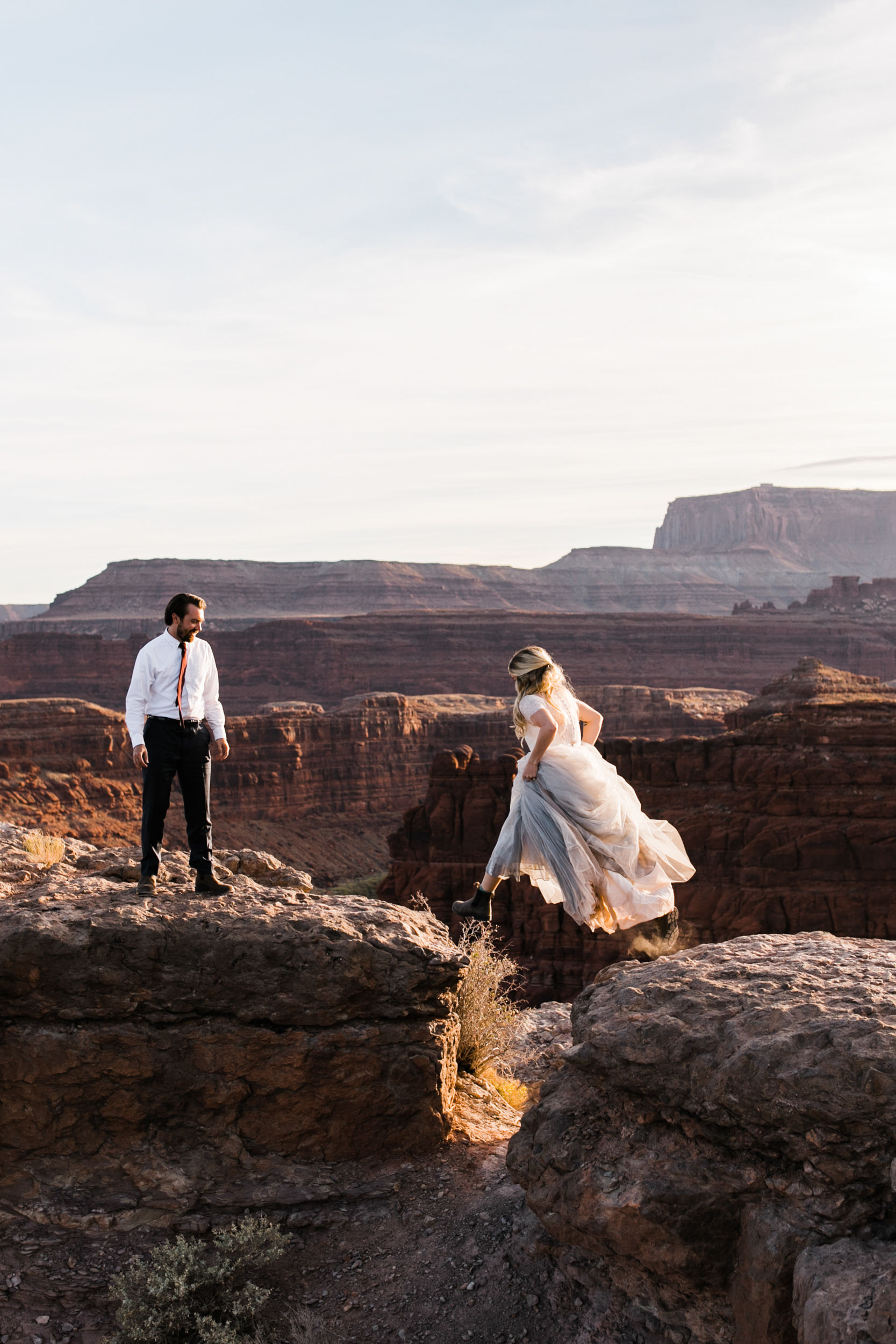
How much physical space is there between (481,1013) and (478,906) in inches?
40.4

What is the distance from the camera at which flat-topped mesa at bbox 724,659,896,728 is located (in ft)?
120

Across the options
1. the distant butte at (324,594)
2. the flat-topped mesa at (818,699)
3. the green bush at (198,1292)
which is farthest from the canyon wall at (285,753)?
the distant butte at (324,594)

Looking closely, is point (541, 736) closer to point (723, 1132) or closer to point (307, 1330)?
point (723, 1132)

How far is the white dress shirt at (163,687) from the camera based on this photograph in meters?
6.30

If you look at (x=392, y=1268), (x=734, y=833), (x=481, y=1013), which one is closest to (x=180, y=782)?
(x=481, y=1013)

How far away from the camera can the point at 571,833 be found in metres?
6.22

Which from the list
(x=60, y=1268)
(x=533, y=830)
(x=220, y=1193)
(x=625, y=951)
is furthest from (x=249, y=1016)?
(x=625, y=951)

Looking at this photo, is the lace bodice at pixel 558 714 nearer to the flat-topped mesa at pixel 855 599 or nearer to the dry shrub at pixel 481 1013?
the dry shrub at pixel 481 1013

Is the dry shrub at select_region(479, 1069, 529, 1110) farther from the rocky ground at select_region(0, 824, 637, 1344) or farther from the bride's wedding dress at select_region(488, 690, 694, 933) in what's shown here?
the bride's wedding dress at select_region(488, 690, 694, 933)

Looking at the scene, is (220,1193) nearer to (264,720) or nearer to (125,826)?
(125,826)

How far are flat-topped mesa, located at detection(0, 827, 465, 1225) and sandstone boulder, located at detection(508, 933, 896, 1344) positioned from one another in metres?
1.08

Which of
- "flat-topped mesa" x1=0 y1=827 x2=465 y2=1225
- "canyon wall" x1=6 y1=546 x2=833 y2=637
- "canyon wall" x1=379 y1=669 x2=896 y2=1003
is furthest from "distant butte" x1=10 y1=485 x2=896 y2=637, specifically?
"flat-topped mesa" x1=0 y1=827 x2=465 y2=1225

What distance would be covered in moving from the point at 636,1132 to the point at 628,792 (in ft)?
6.77

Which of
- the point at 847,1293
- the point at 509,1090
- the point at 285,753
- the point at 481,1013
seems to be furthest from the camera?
the point at 285,753
